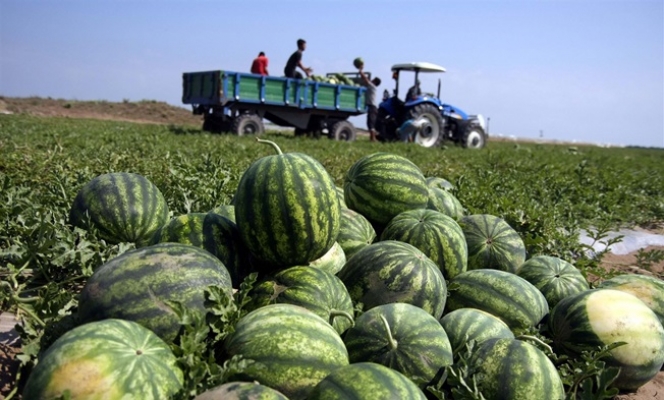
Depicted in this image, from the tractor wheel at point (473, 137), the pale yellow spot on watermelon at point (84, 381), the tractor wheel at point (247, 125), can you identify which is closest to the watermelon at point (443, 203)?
the pale yellow spot on watermelon at point (84, 381)

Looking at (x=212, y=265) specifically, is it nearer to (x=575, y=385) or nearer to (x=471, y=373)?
(x=471, y=373)

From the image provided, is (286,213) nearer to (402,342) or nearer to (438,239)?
(402,342)

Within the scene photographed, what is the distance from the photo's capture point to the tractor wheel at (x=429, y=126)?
19.3 meters

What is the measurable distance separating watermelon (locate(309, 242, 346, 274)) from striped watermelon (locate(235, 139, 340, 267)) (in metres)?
0.12

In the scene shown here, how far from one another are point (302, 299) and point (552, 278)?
1690mm

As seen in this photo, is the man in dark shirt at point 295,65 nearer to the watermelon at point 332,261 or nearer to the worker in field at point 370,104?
the worker in field at point 370,104

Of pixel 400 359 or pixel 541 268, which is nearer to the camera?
pixel 400 359

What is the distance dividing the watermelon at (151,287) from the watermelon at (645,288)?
2.39 m

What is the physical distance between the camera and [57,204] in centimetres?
436

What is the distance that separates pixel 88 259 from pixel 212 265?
86cm

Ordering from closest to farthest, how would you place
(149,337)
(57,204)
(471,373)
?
(149,337), (471,373), (57,204)

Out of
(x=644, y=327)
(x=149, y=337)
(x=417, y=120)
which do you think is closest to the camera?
(x=149, y=337)

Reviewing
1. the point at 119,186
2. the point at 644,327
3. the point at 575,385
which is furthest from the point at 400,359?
the point at 119,186

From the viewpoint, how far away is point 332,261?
11.1 ft
